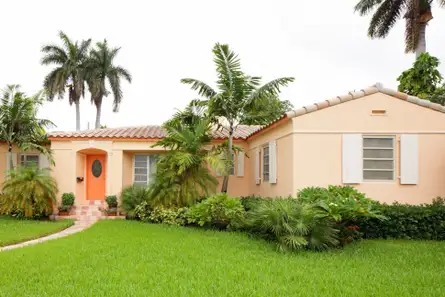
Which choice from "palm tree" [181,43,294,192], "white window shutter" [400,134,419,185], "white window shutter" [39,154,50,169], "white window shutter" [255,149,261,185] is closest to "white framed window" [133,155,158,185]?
"white window shutter" [39,154,50,169]

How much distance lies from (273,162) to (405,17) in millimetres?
14867

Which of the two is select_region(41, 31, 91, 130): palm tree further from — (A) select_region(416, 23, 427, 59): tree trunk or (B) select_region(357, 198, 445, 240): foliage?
(B) select_region(357, 198, 445, 240): foliage

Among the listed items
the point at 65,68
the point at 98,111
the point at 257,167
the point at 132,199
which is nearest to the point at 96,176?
the point at 132,199

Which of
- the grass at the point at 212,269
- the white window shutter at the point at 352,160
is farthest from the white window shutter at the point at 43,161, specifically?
the white window shutter at the point at 352,160

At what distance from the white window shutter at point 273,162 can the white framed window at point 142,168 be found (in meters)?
5.87

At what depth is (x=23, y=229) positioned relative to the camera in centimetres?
1269

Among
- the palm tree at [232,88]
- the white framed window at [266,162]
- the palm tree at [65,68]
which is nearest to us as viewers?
the palm tree at [232,88]

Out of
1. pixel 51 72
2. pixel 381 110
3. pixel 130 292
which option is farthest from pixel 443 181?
pixel 51 72

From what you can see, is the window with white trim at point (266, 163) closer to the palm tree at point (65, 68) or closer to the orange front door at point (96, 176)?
the orange front door at point (96, 176)

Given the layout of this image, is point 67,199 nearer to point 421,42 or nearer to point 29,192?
point 29,192

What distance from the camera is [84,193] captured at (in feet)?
56.9

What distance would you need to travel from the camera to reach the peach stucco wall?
11750 millimetres

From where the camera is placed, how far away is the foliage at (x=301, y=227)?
903 centimetres

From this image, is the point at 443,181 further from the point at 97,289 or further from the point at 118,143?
the point at 118,143
